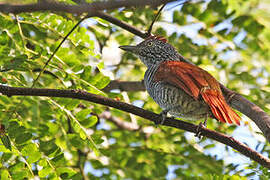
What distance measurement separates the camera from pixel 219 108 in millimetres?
2789

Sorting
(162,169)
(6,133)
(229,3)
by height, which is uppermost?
(229,3)

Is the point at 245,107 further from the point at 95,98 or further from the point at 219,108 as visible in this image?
the point at 95,98

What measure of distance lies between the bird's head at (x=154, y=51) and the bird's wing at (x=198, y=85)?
690mm

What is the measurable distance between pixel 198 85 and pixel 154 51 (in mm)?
1094

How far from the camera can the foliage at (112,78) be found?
301 cm

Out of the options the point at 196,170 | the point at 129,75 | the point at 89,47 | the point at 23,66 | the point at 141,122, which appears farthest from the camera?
the point at 129,75

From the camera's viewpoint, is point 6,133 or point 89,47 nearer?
point 6,133

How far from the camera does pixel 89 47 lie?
340cm

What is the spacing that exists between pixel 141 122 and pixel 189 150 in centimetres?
71

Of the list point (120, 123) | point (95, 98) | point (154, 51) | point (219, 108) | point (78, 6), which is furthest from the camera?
point (120, 123)

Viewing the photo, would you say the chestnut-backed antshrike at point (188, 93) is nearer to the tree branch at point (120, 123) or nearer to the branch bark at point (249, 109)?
the branch bark at point (249, 109)

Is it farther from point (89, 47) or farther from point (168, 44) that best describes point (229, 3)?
point (89, 47)

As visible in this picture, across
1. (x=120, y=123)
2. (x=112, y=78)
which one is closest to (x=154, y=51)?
(x=112, y=78)

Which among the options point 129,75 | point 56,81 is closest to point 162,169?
point 129,75
